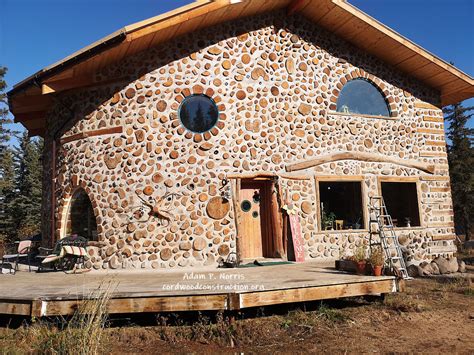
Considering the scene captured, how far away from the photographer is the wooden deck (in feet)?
16.2

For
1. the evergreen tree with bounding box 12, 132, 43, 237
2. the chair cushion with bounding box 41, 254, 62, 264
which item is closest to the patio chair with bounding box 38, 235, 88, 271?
the chair cushion with bounding box 41, 254, 62, 264

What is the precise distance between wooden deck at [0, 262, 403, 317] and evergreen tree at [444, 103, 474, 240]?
19.0m

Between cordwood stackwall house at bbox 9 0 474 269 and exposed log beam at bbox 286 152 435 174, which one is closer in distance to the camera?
cordwood stackwall house at bbox 9 0 474 269

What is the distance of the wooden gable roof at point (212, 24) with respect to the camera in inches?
299

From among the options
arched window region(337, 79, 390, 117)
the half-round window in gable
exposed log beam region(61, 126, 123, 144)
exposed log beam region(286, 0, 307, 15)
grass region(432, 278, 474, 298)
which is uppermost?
exposed log beam region(286, 0, 307, 15)

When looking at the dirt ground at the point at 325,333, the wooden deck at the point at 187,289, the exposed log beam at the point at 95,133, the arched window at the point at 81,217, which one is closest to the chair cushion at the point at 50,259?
the wooden deck at the point at 187,289

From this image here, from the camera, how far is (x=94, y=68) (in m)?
8.41

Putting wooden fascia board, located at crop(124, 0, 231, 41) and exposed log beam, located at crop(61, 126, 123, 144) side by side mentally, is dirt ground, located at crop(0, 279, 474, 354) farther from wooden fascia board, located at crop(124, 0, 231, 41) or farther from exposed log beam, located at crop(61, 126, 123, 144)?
wooden fascia board, located at crop(124, 0, 231, 41)

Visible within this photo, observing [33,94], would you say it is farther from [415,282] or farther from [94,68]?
[415,282]

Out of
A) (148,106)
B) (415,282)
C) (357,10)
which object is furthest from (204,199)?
(357,10)

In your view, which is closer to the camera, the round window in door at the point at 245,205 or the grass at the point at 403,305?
the grass at the point at 403,305

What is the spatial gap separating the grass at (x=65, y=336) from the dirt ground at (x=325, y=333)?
25.2 inches

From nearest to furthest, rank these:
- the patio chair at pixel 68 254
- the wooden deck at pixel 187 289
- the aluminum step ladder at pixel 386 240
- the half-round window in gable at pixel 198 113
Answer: the wooden deck at pixel 187 289, the aluminum step ladder at pixel 386 240, the patio chair at pixel 68 254, the half-round window in gable at pixel 198 113

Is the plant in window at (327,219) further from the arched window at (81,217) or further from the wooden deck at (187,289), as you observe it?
the arched window at (81,217)
